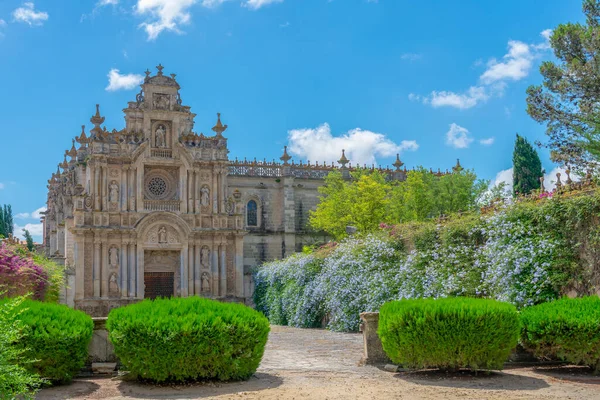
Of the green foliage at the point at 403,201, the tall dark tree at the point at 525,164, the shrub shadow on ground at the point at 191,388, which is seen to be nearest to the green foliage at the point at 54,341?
the shrub shadow on ground at the point at 191,388

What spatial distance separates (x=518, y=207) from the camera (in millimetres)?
16203

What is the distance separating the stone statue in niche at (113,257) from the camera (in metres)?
34.7

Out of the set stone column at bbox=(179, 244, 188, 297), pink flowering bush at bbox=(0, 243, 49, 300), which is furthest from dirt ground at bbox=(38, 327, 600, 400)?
stone column at bbox=(179, 244, 188, 297)

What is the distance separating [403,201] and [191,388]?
26.6 metres

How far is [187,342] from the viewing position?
10.2 metres

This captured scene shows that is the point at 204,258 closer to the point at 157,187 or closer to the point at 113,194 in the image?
the point at 157,187

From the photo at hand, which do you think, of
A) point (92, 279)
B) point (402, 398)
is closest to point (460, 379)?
point (402, 398)

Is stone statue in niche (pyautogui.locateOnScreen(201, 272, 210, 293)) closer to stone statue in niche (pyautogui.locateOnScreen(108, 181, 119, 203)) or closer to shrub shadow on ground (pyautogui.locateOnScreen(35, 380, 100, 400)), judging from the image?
stone statue in niche (pyautogui.locateOnScreen(108, 181, 119, 203))

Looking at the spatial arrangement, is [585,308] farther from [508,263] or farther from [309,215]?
[309,215]

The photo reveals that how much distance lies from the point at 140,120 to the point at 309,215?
1218 centimetres

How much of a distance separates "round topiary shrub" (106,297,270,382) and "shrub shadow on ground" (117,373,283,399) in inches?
5.2

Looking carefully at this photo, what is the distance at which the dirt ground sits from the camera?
9.70m

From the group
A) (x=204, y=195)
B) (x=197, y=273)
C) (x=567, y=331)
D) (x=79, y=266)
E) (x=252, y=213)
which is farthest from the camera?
(x=252, y=213)

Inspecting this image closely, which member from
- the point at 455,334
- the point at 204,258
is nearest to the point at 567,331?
the point at 455,334
